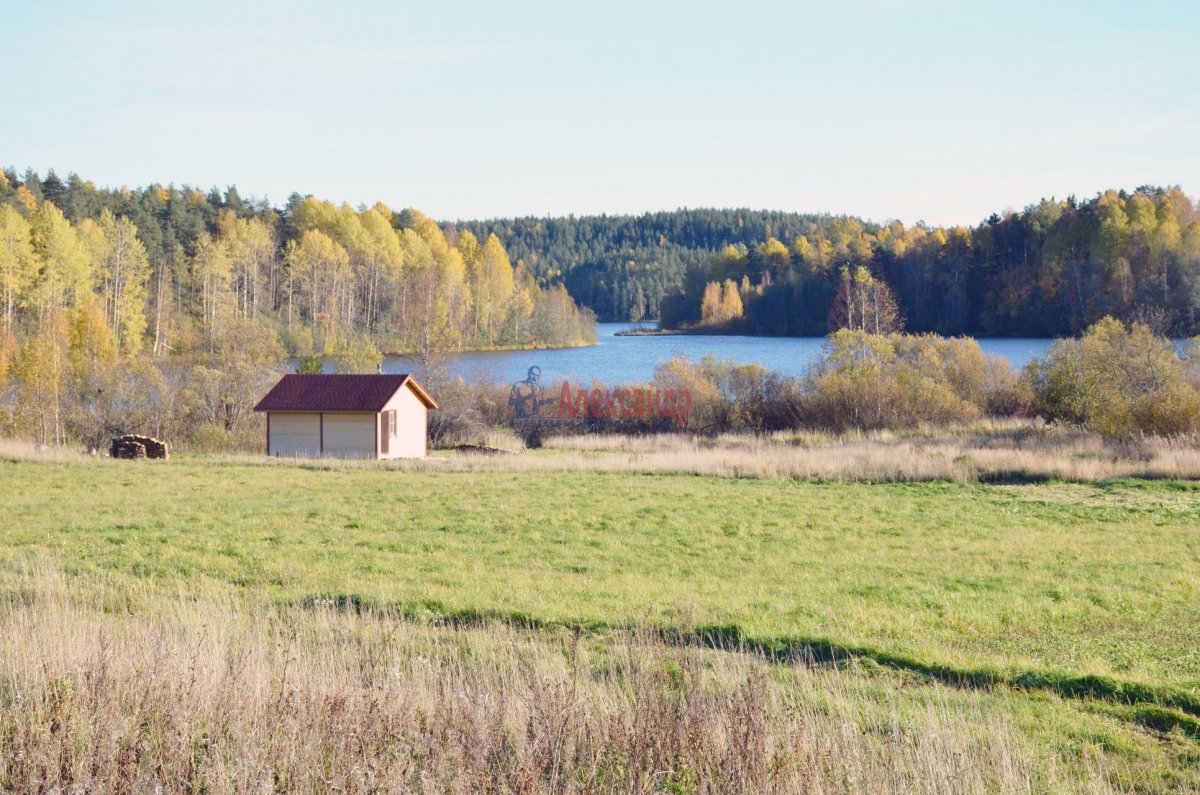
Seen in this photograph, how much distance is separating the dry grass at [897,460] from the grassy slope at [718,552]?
1.66 meters

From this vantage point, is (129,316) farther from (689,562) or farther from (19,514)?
(689,562)

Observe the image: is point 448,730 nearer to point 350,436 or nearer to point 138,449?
point 138,449

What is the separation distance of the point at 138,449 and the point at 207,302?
164 ft

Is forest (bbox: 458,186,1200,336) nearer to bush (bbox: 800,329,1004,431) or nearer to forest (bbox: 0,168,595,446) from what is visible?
bush (bbox: 800,329,1004,431)

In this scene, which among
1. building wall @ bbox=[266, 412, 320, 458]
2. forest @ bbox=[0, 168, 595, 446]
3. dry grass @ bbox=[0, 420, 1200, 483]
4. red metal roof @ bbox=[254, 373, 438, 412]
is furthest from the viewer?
forest @ bbox=[0, 168, 595, 446]

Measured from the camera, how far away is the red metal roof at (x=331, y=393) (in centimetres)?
3434

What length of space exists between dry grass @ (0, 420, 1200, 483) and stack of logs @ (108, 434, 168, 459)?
1227mm

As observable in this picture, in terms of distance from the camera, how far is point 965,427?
40.4 meters

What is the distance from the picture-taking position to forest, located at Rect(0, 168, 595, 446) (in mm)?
44000

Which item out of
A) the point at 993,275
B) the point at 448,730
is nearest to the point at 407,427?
the point at 448,730

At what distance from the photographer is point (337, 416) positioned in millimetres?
34625

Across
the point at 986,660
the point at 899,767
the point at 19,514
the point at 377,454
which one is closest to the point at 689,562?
the point at 986,660

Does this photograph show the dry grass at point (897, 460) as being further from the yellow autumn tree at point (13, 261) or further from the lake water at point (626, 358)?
the yellow autumn tree at point (13, 261)

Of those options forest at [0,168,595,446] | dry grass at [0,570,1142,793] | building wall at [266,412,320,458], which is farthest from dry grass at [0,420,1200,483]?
dry grass at [0,570,1142,793]
